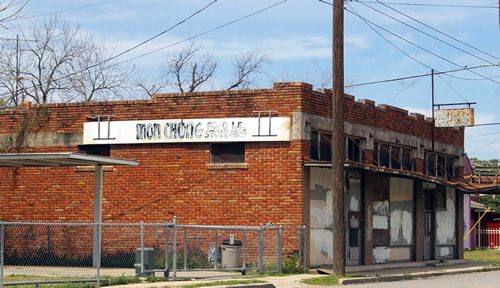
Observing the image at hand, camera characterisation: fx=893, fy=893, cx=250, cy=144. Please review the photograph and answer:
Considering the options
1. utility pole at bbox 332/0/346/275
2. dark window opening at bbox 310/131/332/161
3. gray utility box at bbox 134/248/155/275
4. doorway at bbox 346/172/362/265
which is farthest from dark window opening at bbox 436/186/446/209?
gray utility box at bbox 134/248/155/275

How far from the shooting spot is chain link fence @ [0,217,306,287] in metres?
25.7

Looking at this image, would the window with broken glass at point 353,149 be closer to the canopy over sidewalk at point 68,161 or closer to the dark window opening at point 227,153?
the dark window opening at point 227,153

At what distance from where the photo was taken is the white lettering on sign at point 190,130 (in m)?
29.8

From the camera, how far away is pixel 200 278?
2466 centimetres

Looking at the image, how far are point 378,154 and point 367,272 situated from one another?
21.1ft

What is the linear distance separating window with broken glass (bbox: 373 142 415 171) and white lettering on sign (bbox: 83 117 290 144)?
6.16 m

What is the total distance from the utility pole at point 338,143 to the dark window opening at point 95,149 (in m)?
9.53

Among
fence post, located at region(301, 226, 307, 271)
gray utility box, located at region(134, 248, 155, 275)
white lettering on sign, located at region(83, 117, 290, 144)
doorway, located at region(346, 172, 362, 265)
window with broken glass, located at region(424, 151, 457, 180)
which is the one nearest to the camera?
gray utility box, located at region(134, 248, 155, 275)

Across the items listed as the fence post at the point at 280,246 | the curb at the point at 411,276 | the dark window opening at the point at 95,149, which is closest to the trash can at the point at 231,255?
the fence post at the point at 280,246

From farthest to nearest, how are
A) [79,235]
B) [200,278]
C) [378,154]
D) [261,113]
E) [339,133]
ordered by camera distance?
[378,154] < [79,235] < [261,113] < [339,133] < [200,278]

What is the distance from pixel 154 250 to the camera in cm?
2439

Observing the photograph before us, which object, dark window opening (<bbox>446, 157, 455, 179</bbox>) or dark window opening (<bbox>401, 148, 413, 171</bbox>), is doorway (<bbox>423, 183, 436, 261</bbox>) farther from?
dark window opening (<bbox>446, 157, 455, 179</bbox>)

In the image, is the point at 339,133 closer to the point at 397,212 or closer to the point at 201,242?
→ the point at 201,242

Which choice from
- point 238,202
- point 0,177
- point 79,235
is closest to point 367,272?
point 238,202
